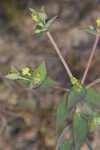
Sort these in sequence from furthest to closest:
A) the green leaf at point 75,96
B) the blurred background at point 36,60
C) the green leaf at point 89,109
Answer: the blurred background at point 36,60 < the green leaf at point 89,109 < the green leaf at point 75,96

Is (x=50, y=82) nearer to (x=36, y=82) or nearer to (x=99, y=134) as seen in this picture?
(x=36, y=82)

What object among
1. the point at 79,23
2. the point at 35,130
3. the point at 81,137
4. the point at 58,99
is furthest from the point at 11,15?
the point at 81,137

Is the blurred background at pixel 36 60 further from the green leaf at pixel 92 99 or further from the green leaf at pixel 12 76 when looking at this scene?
the green leaf at pixel 12 76

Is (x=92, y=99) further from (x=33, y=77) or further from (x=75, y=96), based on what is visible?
(x=33, y=77)

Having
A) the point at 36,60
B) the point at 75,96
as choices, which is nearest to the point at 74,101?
the point at 75,96

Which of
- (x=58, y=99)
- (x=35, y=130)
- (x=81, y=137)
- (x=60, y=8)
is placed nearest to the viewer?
(x=81, y=137)

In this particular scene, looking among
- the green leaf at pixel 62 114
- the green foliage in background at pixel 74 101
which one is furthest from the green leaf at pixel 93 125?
the green leaf at pixel 62 114
